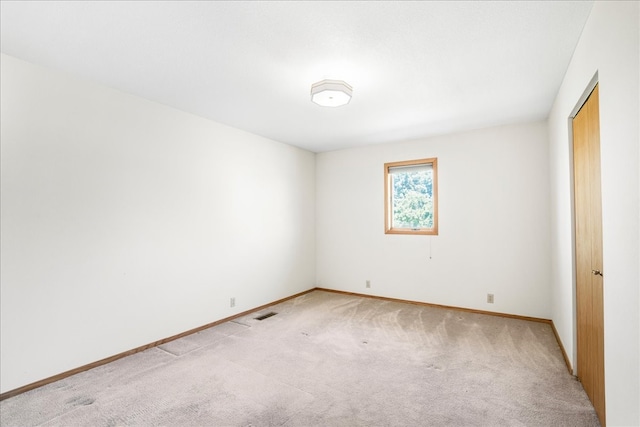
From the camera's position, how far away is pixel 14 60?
2352mm

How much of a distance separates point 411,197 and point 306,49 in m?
3.20

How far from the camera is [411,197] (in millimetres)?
4863

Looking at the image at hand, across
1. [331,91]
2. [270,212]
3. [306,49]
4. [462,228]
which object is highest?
[306,49]

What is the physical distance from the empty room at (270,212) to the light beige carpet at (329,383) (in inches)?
0.9

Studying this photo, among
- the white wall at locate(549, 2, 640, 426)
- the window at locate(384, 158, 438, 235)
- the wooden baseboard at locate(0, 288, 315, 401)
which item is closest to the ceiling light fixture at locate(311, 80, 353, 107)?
the white wall at locate(549, 2, 640, 426)

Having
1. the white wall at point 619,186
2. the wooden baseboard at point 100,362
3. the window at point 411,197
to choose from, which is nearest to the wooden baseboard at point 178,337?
the wooden baseboard at point 100,362

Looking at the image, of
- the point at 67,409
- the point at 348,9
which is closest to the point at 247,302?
the point at 67,409

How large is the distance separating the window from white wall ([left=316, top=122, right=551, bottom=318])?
0.10 metres

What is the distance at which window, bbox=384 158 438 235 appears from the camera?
4.63 m

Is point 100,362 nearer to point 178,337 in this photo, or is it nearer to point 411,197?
point 178,337

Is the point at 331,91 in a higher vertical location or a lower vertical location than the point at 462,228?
higher

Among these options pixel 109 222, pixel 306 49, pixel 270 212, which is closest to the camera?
pixel 306 49

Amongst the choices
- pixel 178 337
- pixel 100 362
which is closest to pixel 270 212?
pixel 178 337

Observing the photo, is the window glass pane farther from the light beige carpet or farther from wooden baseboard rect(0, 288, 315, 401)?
wooden baseboard rect(0, 288, 315, 401)
